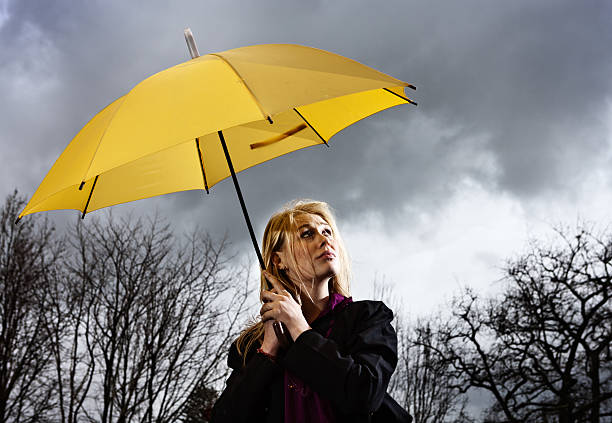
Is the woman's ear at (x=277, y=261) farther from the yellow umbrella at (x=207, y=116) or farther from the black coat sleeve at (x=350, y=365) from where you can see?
the black coat sleeve at (x=350, y=365)

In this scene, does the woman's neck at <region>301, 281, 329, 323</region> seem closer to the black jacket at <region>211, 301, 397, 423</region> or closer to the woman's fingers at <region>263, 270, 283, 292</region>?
the black jacket at <region>211, 301, 397, 423</region>

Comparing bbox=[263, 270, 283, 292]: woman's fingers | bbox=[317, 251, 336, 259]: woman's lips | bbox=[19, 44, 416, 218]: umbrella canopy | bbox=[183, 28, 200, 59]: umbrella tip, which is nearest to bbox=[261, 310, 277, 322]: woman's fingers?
bbox=[263, 270, 283, 292]: woman's fingers

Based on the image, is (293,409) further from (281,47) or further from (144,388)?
(144,388)

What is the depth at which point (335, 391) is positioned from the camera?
72.8 inches

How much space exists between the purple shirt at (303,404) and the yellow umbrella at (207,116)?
0.77m

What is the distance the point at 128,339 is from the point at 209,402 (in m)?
2.30

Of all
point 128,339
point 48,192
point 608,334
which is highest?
point 608,334

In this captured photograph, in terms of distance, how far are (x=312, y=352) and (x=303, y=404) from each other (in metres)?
0.25

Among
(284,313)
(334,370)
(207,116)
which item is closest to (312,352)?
(334,370)

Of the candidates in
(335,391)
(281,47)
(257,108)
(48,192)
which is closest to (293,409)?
(335,391)

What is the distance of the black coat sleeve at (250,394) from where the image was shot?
2045 millimetres

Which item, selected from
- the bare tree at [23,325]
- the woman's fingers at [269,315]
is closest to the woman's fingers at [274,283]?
the woman's fingers at [269,315]

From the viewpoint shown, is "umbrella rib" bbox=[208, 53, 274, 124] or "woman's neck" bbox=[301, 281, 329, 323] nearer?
"umbrella rib" bbox=[208, 53, 274, 124]

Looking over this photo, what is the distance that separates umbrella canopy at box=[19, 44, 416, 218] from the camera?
2.00 meters
